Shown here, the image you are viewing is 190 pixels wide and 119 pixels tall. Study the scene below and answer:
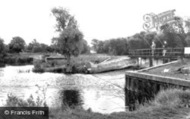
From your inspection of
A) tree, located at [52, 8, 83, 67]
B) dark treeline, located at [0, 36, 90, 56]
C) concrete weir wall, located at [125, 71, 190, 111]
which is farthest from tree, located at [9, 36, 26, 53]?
concrete weir wall, located at [125, 71, 190, 111]

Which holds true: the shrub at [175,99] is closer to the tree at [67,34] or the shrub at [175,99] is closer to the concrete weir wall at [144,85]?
the concrete weir wall at [144,85]

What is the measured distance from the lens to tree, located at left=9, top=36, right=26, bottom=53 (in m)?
111

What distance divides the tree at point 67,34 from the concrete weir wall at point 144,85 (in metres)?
28.9

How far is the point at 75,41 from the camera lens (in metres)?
51.1

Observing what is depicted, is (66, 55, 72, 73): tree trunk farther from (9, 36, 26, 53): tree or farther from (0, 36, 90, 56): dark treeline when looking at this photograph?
(9, 36, 26, 53): tree

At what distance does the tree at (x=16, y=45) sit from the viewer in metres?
111

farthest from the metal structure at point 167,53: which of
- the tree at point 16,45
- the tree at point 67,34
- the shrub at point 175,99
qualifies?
the tree at point 16,45

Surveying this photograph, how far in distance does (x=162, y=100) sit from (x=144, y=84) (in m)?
8.99

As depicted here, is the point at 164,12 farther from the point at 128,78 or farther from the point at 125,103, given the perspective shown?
the point at 125,103

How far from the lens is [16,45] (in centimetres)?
11075

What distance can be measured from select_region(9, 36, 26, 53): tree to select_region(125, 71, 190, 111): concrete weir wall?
317ft

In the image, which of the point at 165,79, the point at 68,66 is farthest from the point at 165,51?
the point at 68,66

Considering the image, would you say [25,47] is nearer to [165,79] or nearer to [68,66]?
[68,66]

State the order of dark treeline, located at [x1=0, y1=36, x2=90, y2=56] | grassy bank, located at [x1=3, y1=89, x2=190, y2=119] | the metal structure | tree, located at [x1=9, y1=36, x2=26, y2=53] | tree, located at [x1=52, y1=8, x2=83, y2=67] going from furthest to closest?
tree, located at [x1=9, y1=36, x2=26, y2=53] → dark treeline, located at [x1=0, y1=36, x2=90, y2=56] → tree, located at [x1=52, y1=8, x2=83, y2=67] → the metal structure → grassy bank, located at [x1=3, y1=89, x2=190, y2=119]
